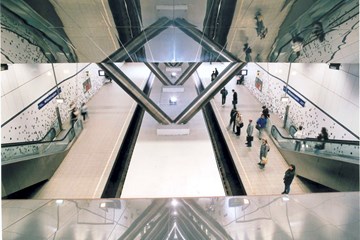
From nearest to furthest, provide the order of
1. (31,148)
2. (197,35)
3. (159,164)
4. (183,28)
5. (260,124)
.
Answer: (183,28) < (197,35) < (31,148) < (159,164) < (260,124)

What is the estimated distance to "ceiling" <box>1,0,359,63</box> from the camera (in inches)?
161

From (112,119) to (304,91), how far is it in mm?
9158

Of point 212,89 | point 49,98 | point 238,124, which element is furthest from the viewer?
point 49,98

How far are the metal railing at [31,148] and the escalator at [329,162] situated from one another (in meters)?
7.79

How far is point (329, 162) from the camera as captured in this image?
7871 mm

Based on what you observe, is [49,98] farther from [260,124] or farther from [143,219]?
[143,219]

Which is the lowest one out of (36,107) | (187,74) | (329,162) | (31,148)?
(329,162)

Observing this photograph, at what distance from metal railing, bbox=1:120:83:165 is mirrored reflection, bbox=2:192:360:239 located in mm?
3917

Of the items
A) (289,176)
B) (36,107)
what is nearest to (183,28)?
(289,176)

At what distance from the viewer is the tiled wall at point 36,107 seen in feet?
31.3

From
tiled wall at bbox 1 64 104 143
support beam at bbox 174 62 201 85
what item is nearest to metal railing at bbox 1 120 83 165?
tiled wall at bbox 1 64 104 143

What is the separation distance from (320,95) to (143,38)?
8302 millimetres

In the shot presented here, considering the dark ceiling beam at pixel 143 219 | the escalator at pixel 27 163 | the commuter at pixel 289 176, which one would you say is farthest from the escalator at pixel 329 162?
the escalator at pixel 27 163

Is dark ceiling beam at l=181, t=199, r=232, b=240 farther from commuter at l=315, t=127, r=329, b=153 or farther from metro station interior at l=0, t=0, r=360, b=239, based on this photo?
commuter at l=315, t=127, r=329, b=153
